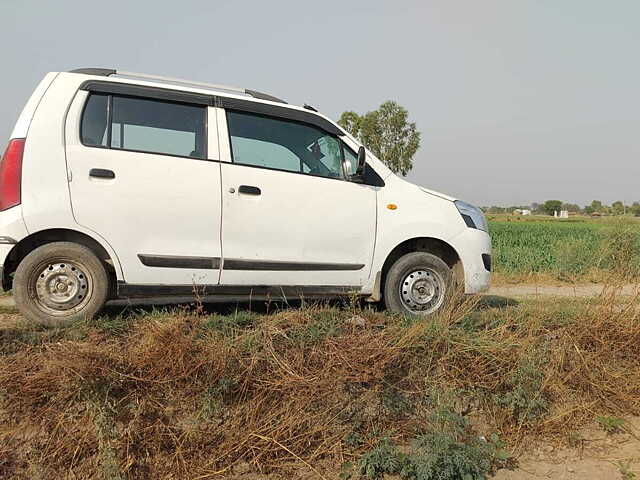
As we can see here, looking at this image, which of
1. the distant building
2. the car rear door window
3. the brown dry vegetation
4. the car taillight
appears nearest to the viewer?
the brown dry vegetation

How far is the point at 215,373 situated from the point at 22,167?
225 centimetres

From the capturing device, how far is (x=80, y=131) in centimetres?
375

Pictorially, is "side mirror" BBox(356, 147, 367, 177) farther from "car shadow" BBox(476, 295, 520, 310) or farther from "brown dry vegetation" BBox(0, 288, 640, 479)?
"car shadow" BBox(476, 295, 520, 310)

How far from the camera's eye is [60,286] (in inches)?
144

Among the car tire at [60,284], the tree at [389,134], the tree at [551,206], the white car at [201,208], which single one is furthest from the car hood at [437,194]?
the tree at [551,206]

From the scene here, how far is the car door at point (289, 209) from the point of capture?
4.00m

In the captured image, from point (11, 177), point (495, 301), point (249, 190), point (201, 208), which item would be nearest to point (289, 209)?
point (249, 190)

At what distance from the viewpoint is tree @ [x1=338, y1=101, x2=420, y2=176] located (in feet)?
120

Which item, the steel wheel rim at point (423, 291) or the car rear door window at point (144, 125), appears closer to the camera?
the car rear door window at point (144, 125)

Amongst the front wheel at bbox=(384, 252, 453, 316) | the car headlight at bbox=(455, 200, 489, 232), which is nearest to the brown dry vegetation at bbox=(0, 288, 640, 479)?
the front wheel at bbox=(384, 252, 453, 316)

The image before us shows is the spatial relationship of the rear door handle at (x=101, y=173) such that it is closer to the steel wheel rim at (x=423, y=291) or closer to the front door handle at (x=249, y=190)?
the front door handle at (x=249, y=190)

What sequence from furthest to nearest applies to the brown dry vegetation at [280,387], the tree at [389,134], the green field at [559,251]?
Answer: 1. the tree at [389,134]
2. the green field at [559,251]
3. the brown dry vegetation at [280,387]

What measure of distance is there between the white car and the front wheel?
0.05ft

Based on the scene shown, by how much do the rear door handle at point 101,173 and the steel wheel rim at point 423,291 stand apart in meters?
2.79
